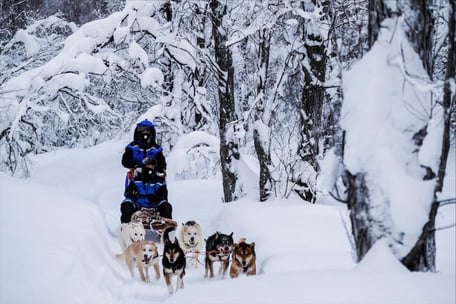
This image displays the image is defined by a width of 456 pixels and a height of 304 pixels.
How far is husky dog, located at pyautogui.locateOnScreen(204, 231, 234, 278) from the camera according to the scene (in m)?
A: 6.09

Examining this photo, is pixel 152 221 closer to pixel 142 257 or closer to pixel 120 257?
pixel 120 257

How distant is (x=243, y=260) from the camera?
5.63m

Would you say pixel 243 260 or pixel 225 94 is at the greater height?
pixel 225 94

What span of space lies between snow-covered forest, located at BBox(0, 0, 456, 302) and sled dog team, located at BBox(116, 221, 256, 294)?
1538 mm

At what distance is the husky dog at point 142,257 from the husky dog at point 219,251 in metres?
0.63

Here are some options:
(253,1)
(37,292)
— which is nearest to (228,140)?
(253,1)

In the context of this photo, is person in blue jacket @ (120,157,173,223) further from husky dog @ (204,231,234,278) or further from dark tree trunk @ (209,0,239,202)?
husky dog @ (204,231,234,278)

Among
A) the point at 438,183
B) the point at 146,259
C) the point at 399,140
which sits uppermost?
the point at 399,140

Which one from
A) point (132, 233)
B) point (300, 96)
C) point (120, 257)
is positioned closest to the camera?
point (120, 257)

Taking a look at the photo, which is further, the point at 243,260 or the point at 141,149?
the point at 141,149

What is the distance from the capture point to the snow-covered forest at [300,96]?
3.39m

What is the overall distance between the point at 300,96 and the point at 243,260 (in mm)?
4719

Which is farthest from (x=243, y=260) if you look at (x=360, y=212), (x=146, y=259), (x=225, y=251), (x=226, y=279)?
(x=360, y=212)

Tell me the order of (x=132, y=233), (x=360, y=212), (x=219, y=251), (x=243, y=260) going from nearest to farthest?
(x=360, y=212), (x=243, y=260), (x=219, y=251), (x=132, y=233)
